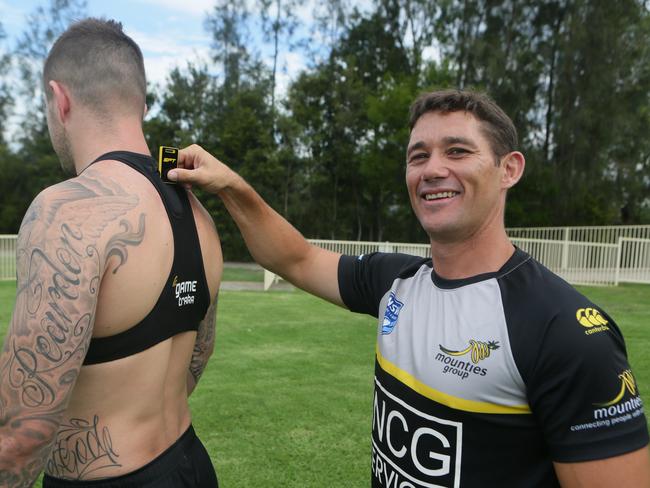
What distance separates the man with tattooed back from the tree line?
18.7 metres

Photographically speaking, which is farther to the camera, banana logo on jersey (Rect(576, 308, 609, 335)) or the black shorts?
the black shorts

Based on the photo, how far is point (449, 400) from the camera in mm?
1654

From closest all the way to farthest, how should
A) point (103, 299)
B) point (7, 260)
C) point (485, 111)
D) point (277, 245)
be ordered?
point (103, 299)
point (485, 111)
point (277, 245)
point (7, 260)

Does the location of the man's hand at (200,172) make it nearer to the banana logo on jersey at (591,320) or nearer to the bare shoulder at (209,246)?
the bare shoulder at (209,246)

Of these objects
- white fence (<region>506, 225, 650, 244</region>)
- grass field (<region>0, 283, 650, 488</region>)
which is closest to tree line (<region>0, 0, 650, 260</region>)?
white fence (<region>506, 225, 650, 244</region>)

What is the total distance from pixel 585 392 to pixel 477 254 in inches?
23.1

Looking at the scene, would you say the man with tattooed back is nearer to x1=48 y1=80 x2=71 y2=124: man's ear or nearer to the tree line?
x1=48 y1=80 x2=71 y2=124: man's ear

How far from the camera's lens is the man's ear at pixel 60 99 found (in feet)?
5.54

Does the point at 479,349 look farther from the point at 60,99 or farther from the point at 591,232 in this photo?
the point at 591,232

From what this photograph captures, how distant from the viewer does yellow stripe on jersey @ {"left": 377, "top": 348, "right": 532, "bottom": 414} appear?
156 centimetres

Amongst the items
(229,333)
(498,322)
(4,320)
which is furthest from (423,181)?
(4,320)

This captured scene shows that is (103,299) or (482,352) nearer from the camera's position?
(103,299)

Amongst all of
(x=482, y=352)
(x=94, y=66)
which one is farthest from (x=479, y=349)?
(x=94, y=66)

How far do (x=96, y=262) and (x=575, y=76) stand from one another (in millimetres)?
23210
